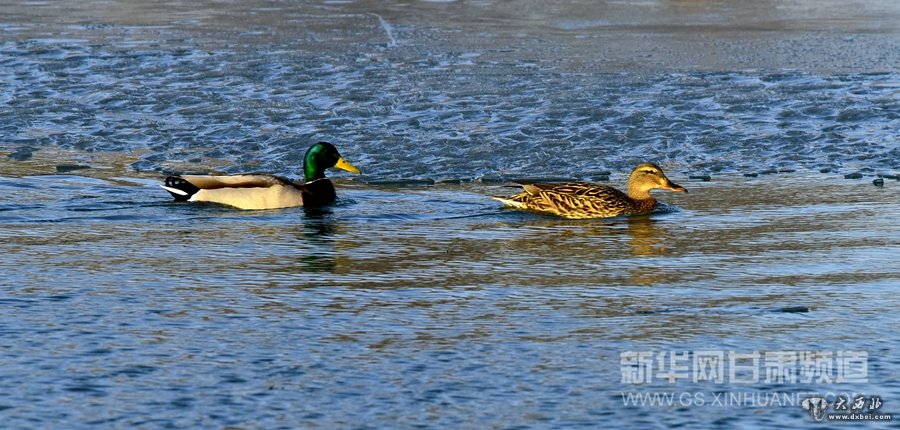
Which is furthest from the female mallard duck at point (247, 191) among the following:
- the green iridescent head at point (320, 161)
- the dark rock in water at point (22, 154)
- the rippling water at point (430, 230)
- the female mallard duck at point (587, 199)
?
the dark rock in water at point (22, 154)

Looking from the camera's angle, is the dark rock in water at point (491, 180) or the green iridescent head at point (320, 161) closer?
the green iridescent head at point (320, 161)

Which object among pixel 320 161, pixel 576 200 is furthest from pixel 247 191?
pixel 576 200

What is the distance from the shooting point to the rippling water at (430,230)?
638 cm

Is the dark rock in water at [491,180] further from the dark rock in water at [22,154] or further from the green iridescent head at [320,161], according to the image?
the dark rock in water at [22,154]

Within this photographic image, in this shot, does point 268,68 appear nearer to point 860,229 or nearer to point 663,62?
point 663,62

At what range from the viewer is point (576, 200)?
1118 cm

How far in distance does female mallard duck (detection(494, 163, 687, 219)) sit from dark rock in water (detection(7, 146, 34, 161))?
193 inches

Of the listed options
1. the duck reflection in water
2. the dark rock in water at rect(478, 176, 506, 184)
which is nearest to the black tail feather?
the duck reflection in water

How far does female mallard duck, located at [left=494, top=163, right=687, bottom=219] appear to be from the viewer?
11203mm

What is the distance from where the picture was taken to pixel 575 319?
24.7 feet

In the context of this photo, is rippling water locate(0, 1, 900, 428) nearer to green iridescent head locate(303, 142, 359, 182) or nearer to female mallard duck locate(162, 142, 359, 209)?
female mallard duck locate(162, 142, 359, 209)

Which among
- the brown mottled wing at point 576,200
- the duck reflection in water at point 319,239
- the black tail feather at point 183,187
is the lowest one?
the duck reflection in water at point 319,239

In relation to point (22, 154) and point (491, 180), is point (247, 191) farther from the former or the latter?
point (22, 154)

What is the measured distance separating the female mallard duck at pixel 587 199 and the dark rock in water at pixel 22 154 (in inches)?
193
